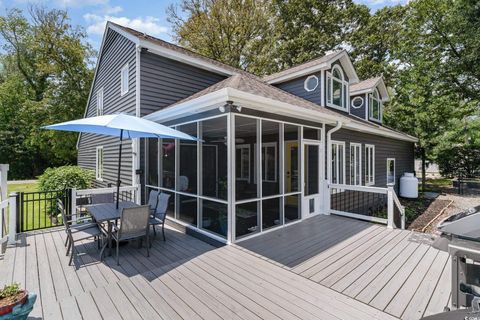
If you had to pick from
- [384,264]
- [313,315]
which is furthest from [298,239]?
[313,315]

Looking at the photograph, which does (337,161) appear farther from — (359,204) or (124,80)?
(124,80)

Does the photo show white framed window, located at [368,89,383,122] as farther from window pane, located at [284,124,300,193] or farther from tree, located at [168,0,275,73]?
tree, located at [168,0,275,73]

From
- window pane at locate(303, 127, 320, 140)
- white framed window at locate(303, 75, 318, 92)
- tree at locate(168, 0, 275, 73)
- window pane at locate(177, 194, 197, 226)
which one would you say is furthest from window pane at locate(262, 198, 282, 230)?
tree at locate(168, 0, 275, 73)

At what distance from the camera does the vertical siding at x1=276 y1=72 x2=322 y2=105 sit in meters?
9.06

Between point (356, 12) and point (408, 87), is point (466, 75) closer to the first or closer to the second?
point (408, 87)

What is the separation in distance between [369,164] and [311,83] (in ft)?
16.2

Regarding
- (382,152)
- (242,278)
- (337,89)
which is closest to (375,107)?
(382,152)

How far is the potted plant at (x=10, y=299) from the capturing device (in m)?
2.32

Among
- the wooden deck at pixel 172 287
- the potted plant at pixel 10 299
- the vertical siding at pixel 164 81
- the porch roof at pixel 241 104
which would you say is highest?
the vertical siding at pixel 164 81

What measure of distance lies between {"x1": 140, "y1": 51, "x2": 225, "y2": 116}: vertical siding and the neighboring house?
0.11 ft

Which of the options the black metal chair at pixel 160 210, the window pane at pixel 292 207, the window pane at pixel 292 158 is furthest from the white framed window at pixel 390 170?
the black metal chair at pixel 160 210

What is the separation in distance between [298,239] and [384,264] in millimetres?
1613

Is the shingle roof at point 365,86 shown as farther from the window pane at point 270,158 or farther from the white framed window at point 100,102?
the white framed window at point 100,102

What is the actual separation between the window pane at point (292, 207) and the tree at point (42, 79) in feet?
65.5
